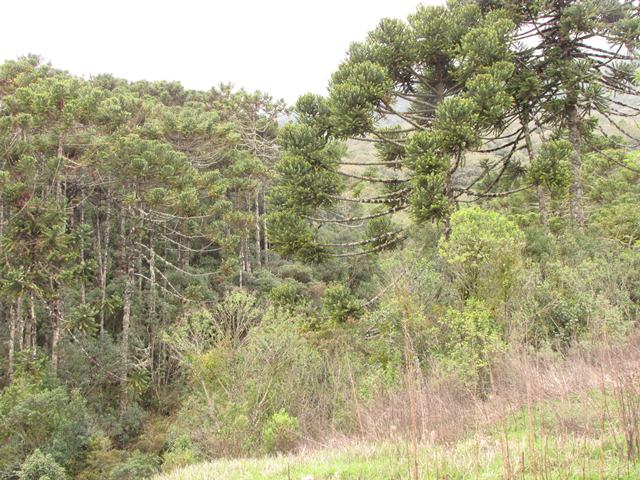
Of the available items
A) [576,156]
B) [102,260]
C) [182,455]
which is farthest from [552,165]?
[102,260]

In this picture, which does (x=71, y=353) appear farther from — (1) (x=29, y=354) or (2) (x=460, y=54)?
(2) (x=460, y=54)

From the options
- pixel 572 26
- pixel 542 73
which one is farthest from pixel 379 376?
pixel 572 26

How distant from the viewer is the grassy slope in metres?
3.35

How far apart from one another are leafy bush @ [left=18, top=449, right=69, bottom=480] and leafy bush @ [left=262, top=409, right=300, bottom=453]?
692 cm

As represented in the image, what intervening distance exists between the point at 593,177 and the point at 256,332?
22.2 meters

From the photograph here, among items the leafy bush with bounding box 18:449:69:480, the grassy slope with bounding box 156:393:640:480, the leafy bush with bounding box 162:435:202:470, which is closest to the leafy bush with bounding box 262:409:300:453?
the leafy bush with bounding box 162:435:202:470

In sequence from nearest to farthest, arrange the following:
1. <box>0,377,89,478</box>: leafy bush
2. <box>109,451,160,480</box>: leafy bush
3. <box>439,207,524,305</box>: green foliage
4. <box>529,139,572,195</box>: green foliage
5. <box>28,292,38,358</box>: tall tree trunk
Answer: <box>439,207,524,305</box>: green foliage → <box>529,139,572,195</box>: green foliage → <box>0,377,89,478</box>: leafy bush → <box>109,451,160,480</box>: leafy bush → <box>28,292,38,358</box>: tall tree trunk

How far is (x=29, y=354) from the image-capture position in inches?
586

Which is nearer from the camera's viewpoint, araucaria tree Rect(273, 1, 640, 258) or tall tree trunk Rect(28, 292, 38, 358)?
araucaria tree Rect(273, 1, 640, 258)

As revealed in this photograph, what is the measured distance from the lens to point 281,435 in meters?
10.2

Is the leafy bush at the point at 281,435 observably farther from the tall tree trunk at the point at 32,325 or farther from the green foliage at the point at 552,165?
the tall tree trunk at the point at 32,325

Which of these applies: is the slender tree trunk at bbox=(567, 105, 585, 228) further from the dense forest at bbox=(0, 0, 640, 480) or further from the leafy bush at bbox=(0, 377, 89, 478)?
the leafy bush at bbox=(0, 377, 89, 478)

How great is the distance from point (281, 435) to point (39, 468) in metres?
7.75

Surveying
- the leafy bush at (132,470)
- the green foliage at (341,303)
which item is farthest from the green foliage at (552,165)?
the leafy bush at (132,470)
